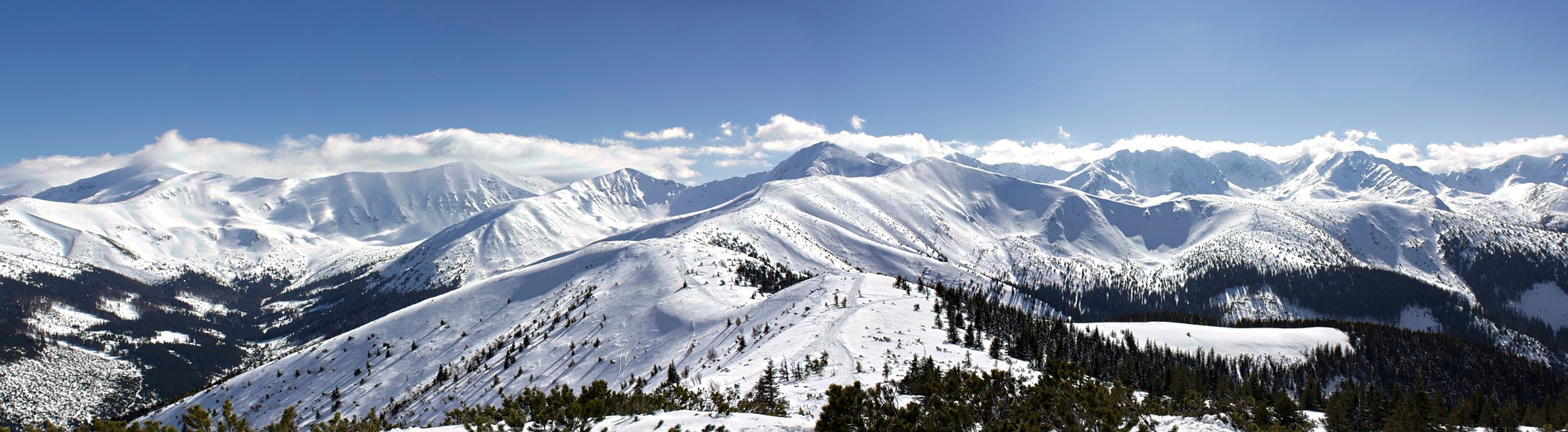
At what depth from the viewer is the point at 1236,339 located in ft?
559

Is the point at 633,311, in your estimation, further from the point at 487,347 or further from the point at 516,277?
the point at 516,277

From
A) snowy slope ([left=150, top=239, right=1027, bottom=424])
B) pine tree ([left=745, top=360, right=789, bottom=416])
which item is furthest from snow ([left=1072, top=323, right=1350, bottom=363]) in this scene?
pine tree ([left=745, top=360, right=789, bottom=416])

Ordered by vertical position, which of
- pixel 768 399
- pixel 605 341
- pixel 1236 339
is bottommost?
pixel 1236 339

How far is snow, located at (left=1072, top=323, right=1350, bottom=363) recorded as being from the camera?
162 meters

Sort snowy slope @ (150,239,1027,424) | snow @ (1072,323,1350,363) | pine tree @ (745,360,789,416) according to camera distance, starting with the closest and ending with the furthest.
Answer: pine tree @ (745,360,789,416), snowy slope @ (150,239,1027,424), snow @ (1072,323,1350,363)

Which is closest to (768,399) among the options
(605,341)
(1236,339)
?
(605,341)

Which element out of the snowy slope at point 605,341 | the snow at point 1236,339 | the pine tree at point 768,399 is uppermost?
the pine tree at point 768,399

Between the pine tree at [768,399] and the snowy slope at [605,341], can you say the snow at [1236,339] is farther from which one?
the pine tree at [768,399]

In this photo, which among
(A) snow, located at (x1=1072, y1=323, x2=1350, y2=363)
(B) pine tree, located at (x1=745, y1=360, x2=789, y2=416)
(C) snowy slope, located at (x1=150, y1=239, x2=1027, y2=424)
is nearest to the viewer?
(B) pine tree, located at (x1=745, y1=360, x2=789, y2=416)

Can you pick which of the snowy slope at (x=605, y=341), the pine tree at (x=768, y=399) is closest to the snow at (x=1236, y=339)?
the snowy slope at (x=605, y=341)

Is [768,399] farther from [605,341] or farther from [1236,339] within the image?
[1236,339]

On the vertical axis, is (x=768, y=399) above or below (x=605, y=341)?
above

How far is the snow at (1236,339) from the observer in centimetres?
16150

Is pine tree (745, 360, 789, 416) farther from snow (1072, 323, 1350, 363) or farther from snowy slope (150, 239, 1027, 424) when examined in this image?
snow (1072, 323, 1350, 363)
